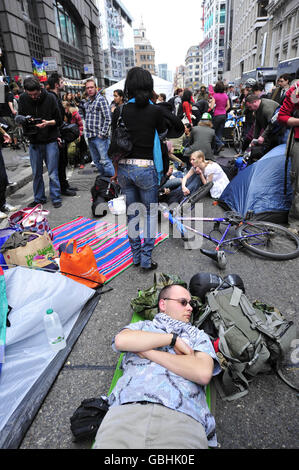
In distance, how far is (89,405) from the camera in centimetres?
177

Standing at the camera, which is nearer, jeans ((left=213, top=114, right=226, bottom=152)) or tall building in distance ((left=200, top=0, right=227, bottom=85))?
jeans ((left=213, top=114, right=226, bottom=152))

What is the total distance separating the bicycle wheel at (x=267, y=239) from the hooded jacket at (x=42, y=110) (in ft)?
12.9

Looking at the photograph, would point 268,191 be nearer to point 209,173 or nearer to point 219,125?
point 209,173

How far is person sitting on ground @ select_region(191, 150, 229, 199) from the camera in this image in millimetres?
5375

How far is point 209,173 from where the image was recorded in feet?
18.2

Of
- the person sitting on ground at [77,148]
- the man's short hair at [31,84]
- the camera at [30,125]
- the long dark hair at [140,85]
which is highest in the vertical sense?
the man's short hair at [31,84]

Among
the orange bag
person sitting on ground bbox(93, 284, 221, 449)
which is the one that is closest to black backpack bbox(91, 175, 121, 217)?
the orange bag

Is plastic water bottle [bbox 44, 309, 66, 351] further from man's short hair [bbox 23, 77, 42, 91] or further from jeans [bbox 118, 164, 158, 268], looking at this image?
man's short hair [bbox 23, 77, 42, 91]

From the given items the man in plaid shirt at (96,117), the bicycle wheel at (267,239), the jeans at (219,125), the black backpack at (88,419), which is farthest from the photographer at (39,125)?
the jeans at (219,125)

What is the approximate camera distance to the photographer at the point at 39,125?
495 cm

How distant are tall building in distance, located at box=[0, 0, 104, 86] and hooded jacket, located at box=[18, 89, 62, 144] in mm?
9242

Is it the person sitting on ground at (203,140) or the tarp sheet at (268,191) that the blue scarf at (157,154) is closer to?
the tarp sheet at (268,191)

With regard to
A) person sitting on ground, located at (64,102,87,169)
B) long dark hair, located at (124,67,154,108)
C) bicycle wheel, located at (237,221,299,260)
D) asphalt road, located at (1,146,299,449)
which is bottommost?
asphalt road, located at (1,146,299,449)

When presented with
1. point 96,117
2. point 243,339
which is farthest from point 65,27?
point 243,339
